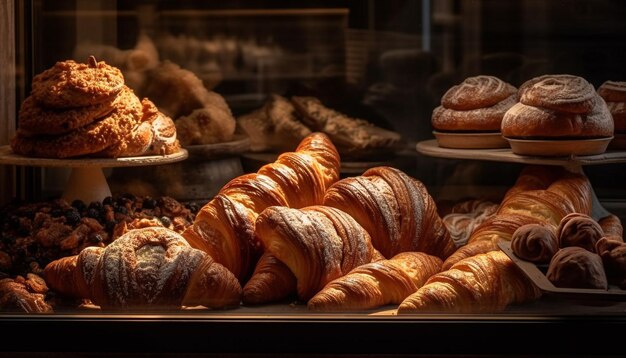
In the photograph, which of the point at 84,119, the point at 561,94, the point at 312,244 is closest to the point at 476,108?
the point at 561,94

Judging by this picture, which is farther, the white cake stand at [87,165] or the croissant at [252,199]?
the white cake stand at [87,165]

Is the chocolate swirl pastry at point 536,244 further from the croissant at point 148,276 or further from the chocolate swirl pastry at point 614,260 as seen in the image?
the croissant at point 148,276

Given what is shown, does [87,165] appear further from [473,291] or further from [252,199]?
[473,291]

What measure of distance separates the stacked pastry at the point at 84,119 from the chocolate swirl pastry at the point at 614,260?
1.41 m

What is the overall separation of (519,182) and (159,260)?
124cm

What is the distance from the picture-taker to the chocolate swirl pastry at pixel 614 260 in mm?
2045

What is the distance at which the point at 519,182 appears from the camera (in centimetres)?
285

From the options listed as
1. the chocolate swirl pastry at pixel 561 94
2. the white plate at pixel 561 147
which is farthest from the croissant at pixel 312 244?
the chocolate swirl pastry at pixel 561 94

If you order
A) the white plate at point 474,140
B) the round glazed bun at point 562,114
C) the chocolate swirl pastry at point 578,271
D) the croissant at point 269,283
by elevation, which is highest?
the round glazed bun at point 562,114

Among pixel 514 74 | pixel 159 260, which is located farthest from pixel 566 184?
pixel 159 260

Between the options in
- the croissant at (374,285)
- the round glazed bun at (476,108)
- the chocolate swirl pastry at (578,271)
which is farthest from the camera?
the round glazed bun at (476,108)

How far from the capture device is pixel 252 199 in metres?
2.44

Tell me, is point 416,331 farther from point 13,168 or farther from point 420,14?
point 13,168

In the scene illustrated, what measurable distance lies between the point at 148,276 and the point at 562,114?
1.33 metres
